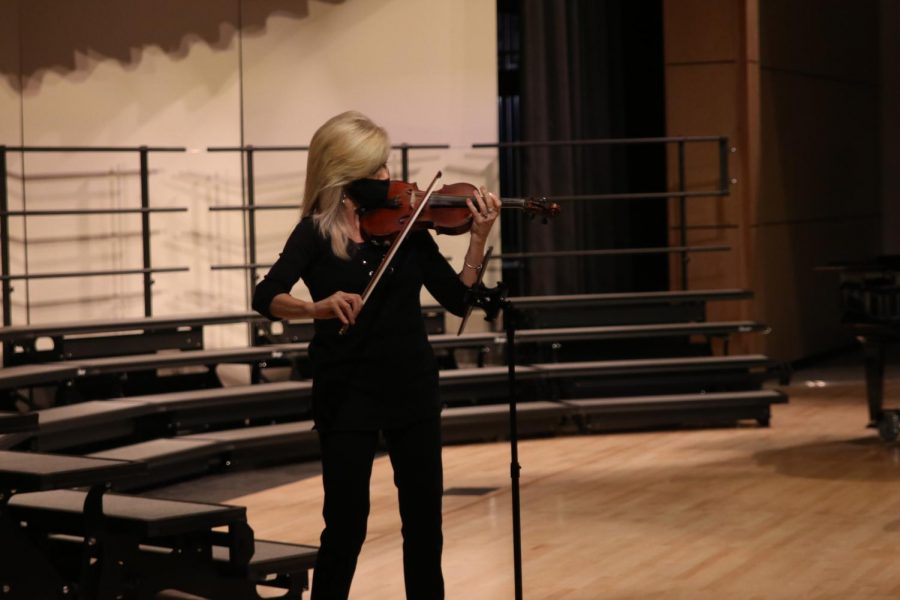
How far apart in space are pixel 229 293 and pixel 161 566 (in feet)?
14.1

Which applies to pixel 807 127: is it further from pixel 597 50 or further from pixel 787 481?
pixel 787 481

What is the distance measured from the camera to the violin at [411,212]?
296 cm

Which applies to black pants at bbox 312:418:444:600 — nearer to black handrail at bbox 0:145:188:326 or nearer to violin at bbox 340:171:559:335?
violin at bbox 340:171:559:335

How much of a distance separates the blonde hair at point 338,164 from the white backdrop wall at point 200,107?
179 inches

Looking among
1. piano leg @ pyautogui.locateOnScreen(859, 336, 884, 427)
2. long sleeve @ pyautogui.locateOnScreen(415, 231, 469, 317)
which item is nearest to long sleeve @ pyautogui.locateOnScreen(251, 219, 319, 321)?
long sleeve @ pyautogui.locateOnScreen(415, 231, 469, 317)

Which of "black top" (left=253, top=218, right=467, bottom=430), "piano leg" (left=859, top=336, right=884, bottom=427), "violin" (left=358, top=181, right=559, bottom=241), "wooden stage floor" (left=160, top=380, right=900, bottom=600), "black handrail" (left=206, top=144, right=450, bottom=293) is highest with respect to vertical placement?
"black handrail" (left=206, top=144, right=450, bottom=293)

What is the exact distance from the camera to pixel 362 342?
2980 mm

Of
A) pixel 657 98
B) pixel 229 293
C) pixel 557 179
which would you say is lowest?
pixel 229 293

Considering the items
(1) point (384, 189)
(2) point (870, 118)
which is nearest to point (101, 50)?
(1) point (384, 189)

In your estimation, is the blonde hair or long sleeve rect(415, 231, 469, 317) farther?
long sleeve rect(415, 231, 469, 317)

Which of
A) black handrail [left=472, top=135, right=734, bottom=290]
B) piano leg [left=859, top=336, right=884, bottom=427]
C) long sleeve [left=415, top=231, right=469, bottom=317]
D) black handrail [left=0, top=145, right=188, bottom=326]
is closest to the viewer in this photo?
long sleeve [left=415, top=231, right=469, bottom=317]

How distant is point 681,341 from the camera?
903cm

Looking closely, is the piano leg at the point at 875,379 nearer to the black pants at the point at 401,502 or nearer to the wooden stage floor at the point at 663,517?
the wooden stage floor at the point at 663,517

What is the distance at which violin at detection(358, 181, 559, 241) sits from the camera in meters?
2.96
